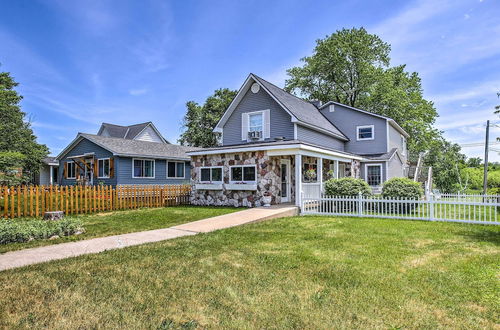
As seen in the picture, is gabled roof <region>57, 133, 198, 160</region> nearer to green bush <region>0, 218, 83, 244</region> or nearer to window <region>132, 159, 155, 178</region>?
window <region>132, 159, 155, 178</region>

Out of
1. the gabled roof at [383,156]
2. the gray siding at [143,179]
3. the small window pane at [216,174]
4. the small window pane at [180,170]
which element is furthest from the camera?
the small window pane at [180,170]

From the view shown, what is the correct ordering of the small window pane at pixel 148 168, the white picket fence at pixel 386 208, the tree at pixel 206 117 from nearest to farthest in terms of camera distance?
1. the white picket fence at pixel 386 208
2. the small window pane at pixel 148 168
3. the tree at pixel 206 117

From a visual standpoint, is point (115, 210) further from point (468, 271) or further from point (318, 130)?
point (468, 271)

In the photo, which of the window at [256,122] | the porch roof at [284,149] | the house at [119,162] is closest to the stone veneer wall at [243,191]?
the porch roof at [284,149]

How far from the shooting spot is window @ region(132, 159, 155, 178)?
2192 centimetres

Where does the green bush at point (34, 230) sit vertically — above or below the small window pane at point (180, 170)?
below

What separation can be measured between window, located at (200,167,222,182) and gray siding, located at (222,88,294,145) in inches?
120

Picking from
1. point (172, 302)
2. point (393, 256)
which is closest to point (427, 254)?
point (393, 256)

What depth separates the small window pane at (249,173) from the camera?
14.9 meters

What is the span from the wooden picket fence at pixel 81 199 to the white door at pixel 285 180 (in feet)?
18.8

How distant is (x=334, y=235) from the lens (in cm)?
798

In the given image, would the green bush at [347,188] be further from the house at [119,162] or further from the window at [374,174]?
the house at [119,162]

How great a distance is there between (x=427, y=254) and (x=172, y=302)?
5.03m

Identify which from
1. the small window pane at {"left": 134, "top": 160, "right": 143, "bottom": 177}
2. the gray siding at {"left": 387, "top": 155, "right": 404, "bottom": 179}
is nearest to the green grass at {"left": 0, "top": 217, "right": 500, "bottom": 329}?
the gray siding at {"left": 387, "top": 155, "right": 404, "bottom": 179}
